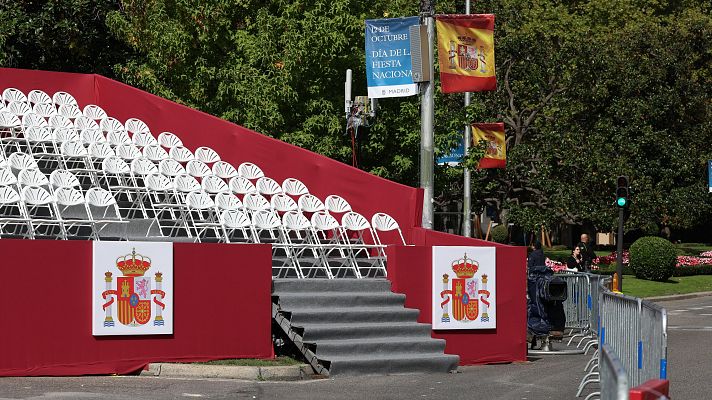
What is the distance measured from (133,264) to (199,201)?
373cm

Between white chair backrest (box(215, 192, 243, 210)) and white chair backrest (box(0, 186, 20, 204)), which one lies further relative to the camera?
white chair backrest (box(215, 192, 243, 210))

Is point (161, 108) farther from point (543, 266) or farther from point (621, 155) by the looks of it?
point (621, 155)

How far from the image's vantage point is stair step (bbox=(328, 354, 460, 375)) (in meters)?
16.5

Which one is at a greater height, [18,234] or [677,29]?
[677,29]

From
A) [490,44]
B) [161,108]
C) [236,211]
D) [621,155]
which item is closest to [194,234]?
[236,211]

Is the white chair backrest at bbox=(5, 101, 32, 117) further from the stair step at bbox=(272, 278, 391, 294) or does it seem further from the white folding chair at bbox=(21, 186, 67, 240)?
the stair step at bbox=(272, 278, 391, 294)

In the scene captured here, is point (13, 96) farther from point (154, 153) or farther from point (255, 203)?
point (255, 203)

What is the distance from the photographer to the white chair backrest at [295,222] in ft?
66.0

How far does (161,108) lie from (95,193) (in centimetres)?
612

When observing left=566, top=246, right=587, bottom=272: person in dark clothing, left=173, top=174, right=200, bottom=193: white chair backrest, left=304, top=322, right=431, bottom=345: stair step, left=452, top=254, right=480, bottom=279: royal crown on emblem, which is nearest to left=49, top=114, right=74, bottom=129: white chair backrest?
left=173, top=174, right=200, bottom=193: white chair backrest

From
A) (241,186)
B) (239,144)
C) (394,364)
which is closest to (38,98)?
(239,144)

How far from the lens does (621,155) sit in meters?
47.0

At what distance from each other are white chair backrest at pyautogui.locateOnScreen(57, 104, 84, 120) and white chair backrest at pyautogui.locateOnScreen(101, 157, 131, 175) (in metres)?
2.98


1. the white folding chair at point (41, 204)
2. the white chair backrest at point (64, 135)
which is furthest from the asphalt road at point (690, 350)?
the white chair backrest at point (64, 135)
